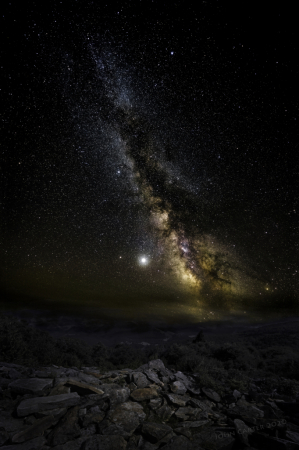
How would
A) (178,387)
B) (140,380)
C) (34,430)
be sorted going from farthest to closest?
(140,380), (178,387), (34,430)

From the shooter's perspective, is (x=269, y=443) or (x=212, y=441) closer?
(x=269, y=443)

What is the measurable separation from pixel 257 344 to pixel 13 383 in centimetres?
2916

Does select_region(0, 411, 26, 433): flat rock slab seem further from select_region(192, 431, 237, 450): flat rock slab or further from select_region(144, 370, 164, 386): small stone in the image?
select_region(144, 370, 164, 386): small stone

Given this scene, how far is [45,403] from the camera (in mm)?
5855

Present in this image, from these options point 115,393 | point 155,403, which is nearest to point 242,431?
point 155,403

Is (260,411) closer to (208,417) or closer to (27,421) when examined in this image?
(208,417)

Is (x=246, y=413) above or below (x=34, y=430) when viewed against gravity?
above

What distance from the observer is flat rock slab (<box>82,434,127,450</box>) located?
15.3ft

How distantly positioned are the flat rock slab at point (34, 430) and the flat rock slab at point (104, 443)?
4.39ft

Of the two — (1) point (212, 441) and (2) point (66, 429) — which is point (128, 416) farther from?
(1) point (212, 441)

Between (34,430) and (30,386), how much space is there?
2.03 m

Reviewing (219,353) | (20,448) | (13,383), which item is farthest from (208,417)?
(219,353)

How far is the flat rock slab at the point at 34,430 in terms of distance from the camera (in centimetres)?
476

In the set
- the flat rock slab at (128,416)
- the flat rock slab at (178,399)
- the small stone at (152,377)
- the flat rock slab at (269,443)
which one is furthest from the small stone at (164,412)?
the flat rock slab at (269,443)
